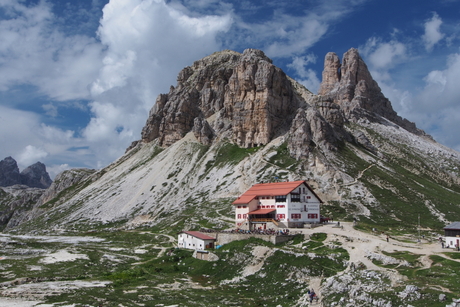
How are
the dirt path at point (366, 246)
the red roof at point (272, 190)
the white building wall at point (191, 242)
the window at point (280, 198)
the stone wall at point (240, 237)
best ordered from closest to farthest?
the dirt path at point (366, 246) < the stone wall at point (240, 237) < the white building wall at point (191, 242) < the window at point (280, 198) < the red roof at point (272, 190)

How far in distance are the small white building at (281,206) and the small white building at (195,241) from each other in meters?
12.4

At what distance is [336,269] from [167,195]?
119m

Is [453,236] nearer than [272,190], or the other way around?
[453,236]

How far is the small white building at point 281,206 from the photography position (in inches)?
3718

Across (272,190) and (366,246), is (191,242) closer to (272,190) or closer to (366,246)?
(272,190)

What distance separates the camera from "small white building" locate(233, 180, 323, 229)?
9444 centimetres

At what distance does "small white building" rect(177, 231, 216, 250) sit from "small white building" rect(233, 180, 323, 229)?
12.4 meters

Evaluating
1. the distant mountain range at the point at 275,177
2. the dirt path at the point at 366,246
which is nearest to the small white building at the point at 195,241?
the distant mountain range at the point at 275,177

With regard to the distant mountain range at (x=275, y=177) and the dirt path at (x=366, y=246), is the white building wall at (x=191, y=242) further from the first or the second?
the dirt path at (x=366, y=246)

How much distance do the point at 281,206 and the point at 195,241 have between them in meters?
22.1

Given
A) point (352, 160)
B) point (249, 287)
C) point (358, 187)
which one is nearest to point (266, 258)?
point (249, 287)

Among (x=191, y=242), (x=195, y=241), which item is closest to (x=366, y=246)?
(x=195, y=241)

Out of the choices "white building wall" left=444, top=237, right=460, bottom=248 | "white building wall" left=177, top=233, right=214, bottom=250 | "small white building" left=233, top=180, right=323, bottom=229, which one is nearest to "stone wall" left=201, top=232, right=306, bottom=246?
"white building wall" left=177, top=233, right=214, bottom=250

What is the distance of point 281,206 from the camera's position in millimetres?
95500
